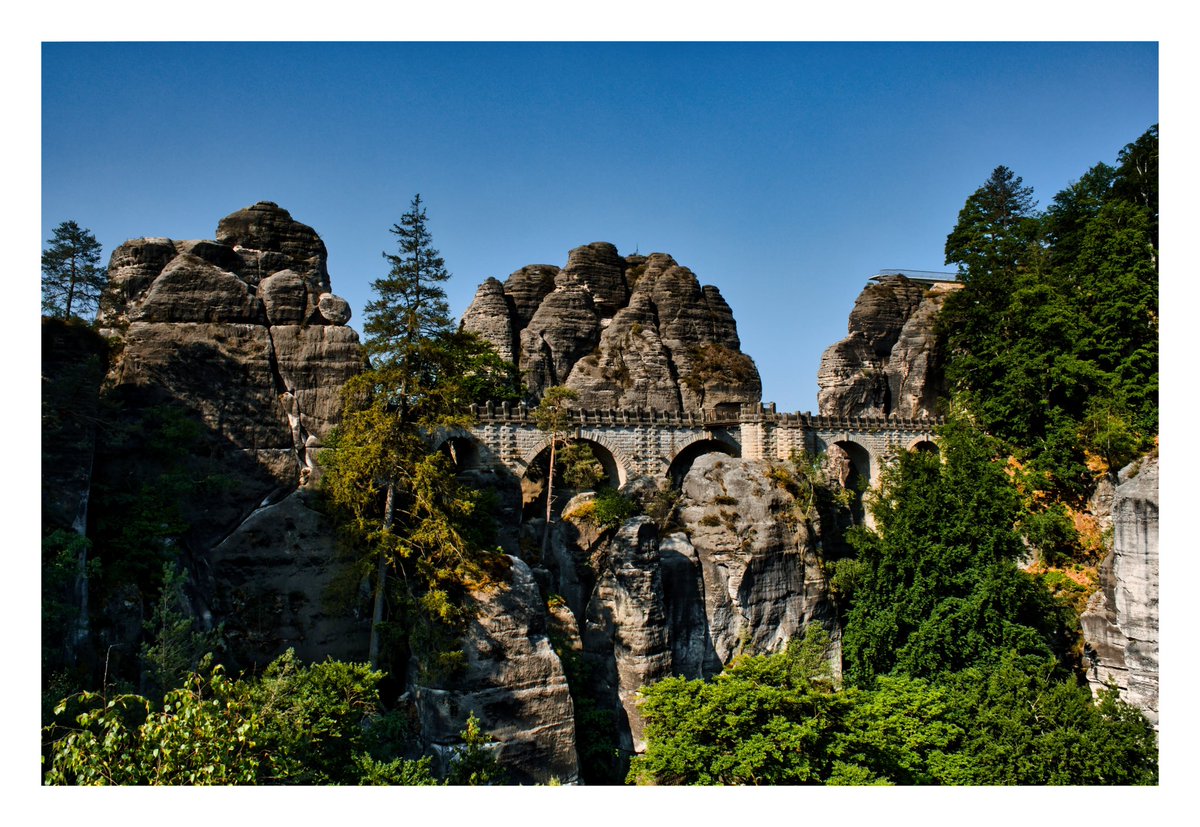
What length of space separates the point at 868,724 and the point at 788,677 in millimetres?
2489

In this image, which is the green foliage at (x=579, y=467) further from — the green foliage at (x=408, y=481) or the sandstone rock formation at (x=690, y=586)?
the green foliage at (x=408, y=481)

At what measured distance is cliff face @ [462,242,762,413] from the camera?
3897 centimetres

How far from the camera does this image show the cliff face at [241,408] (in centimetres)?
1862

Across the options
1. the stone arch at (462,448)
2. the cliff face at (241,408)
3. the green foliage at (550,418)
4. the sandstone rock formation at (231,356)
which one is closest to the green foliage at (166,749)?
the cliff face at (241,408)

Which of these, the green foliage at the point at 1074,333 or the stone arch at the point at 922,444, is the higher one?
the green foliage at the point at 1074,333

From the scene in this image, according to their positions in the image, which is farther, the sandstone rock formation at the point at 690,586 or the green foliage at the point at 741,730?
the sandstone rock formation at the point at 690,586

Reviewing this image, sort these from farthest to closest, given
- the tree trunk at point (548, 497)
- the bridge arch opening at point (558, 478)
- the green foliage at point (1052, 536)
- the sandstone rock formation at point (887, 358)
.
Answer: the sandstone rock formation at point (887, 358)
the bridge arch opening at point (558, 478)
the green foliage at point (1052, 536)
the tree trunk at point (548, 497)

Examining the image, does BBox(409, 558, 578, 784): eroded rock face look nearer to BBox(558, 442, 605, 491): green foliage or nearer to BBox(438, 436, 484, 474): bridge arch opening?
BBox(558, 442, 605, 491): green foliage

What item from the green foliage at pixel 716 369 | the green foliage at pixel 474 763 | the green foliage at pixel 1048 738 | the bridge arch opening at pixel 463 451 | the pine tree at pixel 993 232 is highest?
the pine tree at pixel 993 232

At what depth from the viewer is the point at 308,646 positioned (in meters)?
18.7

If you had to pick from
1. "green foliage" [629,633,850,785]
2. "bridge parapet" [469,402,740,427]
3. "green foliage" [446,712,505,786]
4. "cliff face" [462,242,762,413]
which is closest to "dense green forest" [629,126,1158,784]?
"green foliage" [629,633,850,785]

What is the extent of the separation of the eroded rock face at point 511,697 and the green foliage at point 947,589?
11279 millimetres

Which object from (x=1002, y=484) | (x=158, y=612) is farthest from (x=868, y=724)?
(x=158, y=612)

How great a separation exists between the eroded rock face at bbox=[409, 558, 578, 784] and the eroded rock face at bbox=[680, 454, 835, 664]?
25.8 ft
